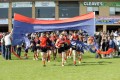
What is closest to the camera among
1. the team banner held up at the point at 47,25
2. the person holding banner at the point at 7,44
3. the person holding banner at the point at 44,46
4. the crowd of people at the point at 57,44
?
the person holding banner at the point at 44,46

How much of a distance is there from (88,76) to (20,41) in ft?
37.3

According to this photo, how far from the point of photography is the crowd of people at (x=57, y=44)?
69.7ft

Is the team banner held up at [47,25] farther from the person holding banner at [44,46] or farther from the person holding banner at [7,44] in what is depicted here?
the person holding banner at [44,46]

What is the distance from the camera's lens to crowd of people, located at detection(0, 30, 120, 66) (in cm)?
2125

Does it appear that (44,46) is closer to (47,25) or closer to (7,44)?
(47,25)

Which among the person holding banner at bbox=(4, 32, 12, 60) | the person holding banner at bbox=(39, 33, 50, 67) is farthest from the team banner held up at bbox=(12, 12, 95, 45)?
the person holding banner at bbox=(39, 33, 50, 67)

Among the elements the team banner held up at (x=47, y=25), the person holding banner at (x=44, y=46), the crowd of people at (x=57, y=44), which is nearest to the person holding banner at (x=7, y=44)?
the crowd of people at (x=57, y=44)

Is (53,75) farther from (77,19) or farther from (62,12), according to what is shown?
(62,12)

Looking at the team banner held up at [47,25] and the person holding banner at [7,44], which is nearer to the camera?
the team banner held up at [47,25]

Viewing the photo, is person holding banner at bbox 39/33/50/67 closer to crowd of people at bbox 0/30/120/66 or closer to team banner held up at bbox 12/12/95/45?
crowd of people at bbox 0/30/120/66

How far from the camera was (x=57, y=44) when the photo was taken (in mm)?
21078

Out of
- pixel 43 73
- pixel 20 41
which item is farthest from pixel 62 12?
pixel 43 73

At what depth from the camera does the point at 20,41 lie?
26.8 meters

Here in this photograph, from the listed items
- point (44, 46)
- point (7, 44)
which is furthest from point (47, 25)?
point (44, 46)
